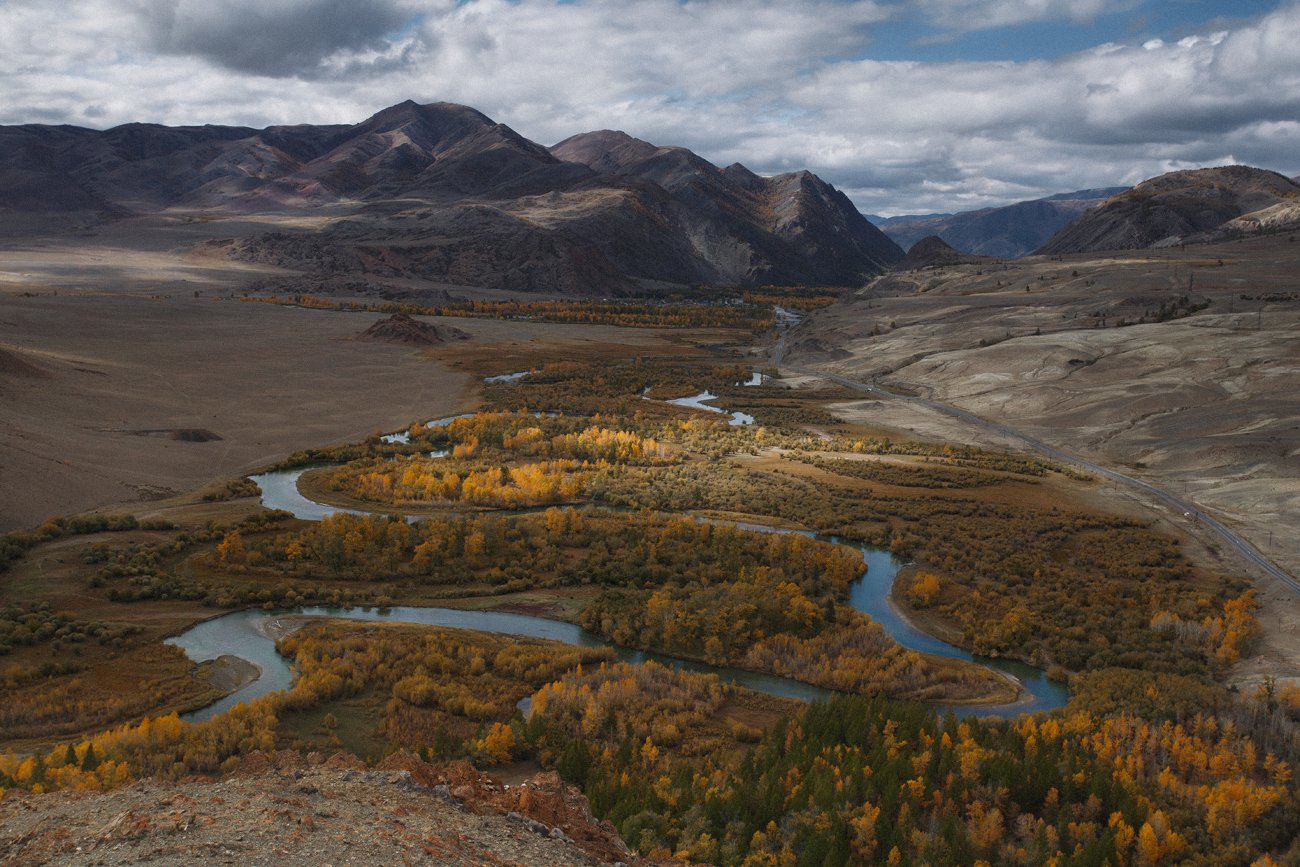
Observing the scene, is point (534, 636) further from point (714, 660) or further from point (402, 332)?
point (402, 332)

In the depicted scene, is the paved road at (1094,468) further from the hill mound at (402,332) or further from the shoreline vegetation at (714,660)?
the hill mound at (402,332)

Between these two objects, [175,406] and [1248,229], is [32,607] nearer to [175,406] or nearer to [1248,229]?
[175,406]

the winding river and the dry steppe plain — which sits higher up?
the dry steppe plain

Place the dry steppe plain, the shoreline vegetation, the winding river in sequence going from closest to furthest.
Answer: the shoreline vegetation, the winding river, the dry steppe plain

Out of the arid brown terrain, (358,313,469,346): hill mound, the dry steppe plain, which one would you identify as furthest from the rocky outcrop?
(358,313,469,346): hill mound

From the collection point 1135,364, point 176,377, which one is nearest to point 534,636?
point 176,377

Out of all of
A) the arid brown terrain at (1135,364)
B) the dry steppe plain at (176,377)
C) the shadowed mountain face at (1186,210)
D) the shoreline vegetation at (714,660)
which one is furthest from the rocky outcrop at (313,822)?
the shadowed mountain face at (1186,210)

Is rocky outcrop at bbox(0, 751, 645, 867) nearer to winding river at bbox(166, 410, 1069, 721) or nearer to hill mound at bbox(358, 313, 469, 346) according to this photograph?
winding river at bbox(166, 410, 1069, 721)
